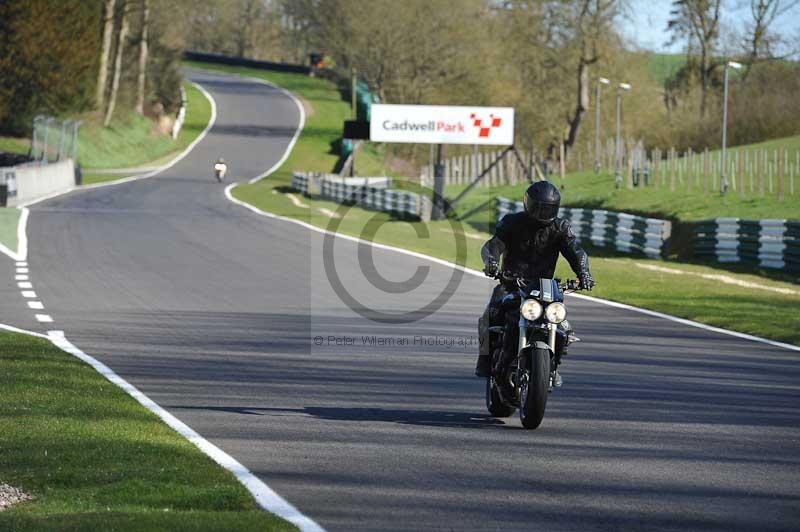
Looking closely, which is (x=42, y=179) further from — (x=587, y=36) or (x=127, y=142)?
(x=587, y=36)

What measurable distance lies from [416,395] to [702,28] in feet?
228

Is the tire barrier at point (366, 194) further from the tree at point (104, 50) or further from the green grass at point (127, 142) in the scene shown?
the tree at point (104, 50)

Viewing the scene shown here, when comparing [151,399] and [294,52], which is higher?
[294,52]

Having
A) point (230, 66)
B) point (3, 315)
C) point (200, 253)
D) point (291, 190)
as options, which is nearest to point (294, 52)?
point (230, 66)

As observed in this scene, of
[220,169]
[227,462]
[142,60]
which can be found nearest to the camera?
[227,462]

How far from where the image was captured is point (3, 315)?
18.6m

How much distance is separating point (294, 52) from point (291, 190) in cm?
9304

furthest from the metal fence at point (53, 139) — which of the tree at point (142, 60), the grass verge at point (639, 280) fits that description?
the tree at point (142, 60)

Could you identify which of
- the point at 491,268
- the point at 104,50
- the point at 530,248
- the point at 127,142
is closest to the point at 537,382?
the point at 491,268

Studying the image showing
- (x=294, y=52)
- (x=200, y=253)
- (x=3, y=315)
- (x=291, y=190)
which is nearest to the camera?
(x=3, y=315)

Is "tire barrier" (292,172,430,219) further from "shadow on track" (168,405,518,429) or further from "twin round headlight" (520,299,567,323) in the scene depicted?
"twin round headlight" (520,299,567,323)

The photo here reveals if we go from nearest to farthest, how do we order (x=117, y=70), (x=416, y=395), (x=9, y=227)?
(x=416, y=395)
(x=9, y=227)
(x=117, y=70)

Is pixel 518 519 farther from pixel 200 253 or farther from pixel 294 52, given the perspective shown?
pixel 294 52

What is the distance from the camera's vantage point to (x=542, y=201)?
10.0m
